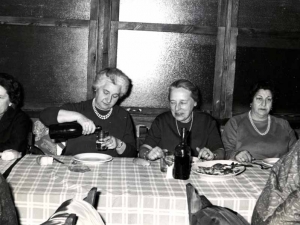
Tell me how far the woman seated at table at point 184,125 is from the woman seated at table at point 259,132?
216mm

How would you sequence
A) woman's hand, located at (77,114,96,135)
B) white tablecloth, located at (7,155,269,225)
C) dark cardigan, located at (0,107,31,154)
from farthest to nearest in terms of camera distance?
dark cardigan, located at (0,107,31,154), woman's hand, located at (77,114,96,135), white tablecloth, located at (7,155,269,225)

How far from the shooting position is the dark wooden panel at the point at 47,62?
138 inches

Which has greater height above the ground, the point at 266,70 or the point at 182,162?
the point at 266,70

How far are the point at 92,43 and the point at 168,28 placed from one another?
0.72m

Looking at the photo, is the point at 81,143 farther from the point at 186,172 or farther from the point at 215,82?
the point at 215,82

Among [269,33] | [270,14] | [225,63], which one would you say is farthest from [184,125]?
[270,14]

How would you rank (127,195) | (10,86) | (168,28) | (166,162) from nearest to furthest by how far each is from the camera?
(127,195) → (166,162) → (10,86) → (168,28)

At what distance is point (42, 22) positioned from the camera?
11.4 feet

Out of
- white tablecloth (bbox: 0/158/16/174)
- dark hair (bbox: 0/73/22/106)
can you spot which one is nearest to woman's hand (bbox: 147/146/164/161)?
white tablecloth (bbox: 0/158/16/174)

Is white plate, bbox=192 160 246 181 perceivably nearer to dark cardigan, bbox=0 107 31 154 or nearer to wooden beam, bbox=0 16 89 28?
dark cardigan, bbox=0 107 31 154

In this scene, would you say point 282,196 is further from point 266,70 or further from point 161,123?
point 266,70

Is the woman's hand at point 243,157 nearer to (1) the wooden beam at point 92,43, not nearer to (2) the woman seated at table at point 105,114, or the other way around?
(2) the woman seated at table at point 105,114

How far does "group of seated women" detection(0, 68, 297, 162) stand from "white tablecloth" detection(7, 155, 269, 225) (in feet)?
2.25

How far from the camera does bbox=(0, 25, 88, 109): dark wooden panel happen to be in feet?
11.5
